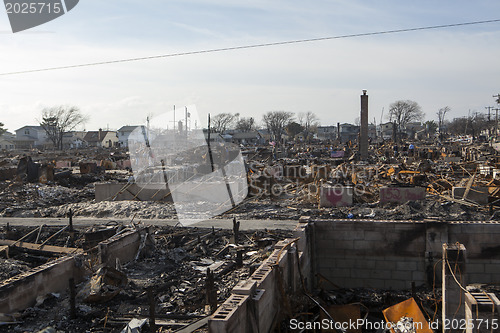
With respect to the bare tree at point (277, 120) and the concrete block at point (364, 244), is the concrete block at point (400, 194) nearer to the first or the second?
the concrete block at point (364, 244)

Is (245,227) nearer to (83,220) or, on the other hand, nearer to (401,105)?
(83,220)

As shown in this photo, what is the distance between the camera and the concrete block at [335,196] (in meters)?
18.5

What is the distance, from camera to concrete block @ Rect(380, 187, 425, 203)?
60.3ft

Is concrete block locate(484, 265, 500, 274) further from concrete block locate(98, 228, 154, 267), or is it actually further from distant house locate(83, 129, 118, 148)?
distant house locate(83, 129, 118, 148)

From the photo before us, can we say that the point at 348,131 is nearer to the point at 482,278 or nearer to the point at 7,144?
the point at 7,144

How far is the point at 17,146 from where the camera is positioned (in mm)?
88812

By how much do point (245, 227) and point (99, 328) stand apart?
24.5 ft

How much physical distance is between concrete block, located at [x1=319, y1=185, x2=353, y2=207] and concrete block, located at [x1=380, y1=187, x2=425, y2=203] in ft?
4.75

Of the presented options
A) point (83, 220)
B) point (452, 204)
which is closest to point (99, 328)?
point (83, 220)

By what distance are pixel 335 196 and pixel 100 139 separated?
86.4 metres

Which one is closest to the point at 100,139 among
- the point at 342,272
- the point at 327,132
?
the point at 327,132

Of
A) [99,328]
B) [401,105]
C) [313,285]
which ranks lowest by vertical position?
[313,285]

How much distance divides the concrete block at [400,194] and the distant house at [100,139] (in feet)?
273

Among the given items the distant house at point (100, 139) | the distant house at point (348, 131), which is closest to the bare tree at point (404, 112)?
the distant house at point (348, 131)
